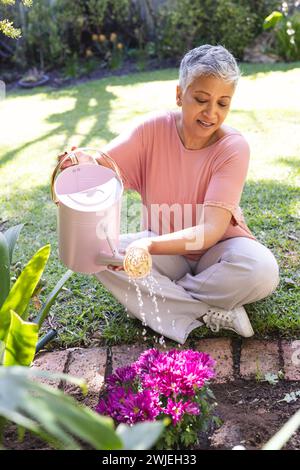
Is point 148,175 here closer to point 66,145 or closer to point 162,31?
point 66,145

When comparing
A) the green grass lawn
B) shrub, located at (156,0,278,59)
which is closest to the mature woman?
the green grass lawn

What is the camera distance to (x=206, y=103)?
6.68ft

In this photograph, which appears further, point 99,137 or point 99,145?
point 99,137

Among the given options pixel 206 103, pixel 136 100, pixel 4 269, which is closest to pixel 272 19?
pixel 136 100

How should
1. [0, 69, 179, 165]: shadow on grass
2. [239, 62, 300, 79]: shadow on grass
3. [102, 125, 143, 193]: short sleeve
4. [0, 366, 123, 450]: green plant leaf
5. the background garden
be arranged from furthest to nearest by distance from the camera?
[239, 62, 300, 79]: shadow on grass → [0, 69, 179, 165]: shadow on grass → [102, 125, 143, 193]: short sleeve → the background garden → [0, 366, 123, 450]: green plant leaf

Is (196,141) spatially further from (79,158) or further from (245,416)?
(245,416)

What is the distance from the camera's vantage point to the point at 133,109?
5328 mm

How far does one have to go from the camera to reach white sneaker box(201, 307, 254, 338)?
213 cm

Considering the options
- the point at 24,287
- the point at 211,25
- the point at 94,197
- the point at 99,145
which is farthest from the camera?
the point at 211,25

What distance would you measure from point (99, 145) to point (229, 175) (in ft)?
8.03

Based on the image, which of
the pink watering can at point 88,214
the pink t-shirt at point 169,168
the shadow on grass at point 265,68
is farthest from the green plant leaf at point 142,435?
the shadow on grass at point 265,68

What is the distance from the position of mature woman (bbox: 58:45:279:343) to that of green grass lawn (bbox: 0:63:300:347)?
0.35 feet

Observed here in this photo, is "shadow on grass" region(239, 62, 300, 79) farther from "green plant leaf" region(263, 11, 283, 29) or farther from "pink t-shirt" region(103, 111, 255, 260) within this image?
"pink t-shirt" region(103, 111, 255, 260)

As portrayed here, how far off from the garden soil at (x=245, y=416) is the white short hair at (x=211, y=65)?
100cm
